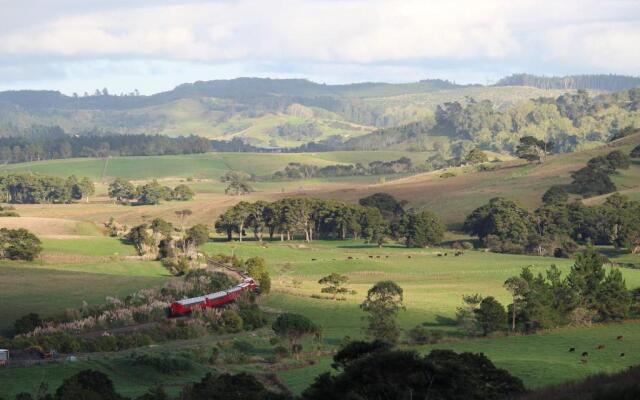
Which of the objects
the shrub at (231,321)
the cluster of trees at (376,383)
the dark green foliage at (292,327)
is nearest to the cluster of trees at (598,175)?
the shrub at (231,321)

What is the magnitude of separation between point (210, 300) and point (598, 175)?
10708 cm

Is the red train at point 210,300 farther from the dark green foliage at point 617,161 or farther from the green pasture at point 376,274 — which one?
the dark green foliage at point 617,161

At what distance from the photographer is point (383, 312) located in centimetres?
6378

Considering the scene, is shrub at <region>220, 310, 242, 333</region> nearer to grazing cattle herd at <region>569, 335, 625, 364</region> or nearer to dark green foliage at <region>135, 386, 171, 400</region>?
grazing cattle herd at <region>569, 335, 625, 364</region>

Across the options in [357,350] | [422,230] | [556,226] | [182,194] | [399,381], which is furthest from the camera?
[182,194]

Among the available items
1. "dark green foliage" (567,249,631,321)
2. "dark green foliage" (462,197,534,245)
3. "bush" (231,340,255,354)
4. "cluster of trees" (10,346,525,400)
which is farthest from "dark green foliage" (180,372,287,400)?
"dark green foliage" (462,197,534,245)

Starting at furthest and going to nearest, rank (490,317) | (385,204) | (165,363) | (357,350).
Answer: (385,204) < (490,317) < (165,363) < (357,350)

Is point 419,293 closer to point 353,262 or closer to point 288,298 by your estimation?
point 288,298

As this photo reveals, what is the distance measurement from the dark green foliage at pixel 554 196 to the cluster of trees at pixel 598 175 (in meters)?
4.58

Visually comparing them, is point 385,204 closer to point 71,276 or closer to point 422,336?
point 71,276

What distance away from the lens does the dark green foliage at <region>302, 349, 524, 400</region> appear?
36.9 metres

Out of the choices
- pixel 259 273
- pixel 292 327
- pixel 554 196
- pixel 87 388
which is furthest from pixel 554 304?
pixel 554 196

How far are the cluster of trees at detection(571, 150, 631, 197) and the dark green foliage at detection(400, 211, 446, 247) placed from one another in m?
40.2

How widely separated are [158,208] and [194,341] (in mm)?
114079
